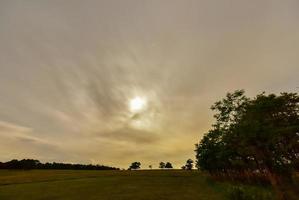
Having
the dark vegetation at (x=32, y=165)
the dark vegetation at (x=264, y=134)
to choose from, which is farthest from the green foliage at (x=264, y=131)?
the dark vegetation at (x=32, y=165)

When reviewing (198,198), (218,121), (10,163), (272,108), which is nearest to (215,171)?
(218,121)

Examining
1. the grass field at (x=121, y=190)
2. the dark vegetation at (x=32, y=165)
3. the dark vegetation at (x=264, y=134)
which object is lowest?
the grass field at (x=121, y=190)

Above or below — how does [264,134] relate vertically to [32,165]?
below

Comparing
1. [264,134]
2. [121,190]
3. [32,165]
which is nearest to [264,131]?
[264,134]

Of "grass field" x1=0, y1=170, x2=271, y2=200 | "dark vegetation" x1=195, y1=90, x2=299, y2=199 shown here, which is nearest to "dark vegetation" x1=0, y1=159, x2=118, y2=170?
"grass field" x1=0, y1=170, x2=271, y2=200

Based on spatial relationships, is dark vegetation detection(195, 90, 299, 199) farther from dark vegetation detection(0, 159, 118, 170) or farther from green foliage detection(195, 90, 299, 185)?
dark vegetation detection(0, 159, 118, 170)

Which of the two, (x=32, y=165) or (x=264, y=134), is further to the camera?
(x=32, y=165)

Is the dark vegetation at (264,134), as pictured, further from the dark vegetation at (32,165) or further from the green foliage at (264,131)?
the dark vegetation at (32,165)

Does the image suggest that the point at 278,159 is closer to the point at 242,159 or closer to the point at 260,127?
the point at 260,127

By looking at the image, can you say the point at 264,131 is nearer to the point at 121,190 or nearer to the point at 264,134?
the point at 264,134

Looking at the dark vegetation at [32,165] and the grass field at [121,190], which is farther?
the dark vegetation at [32,165]

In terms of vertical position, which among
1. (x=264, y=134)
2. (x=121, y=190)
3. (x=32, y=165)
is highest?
(x=32, y=165)

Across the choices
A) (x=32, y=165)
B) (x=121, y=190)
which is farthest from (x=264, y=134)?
(x=32, y=165)

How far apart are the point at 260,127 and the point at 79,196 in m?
39.4
